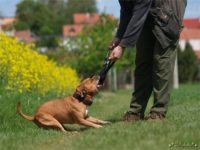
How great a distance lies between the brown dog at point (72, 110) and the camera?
8.82 m

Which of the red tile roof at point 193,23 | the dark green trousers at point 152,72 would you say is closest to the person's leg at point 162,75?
the dark green trousers at point 152,72

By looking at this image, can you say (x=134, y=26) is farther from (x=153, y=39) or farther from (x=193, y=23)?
(x=193, y=23)

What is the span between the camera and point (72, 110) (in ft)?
29.0

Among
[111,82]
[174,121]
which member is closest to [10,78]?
[174,121]

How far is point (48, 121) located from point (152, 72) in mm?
1643

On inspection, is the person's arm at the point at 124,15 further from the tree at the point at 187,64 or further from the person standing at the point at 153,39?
the tree at the point at 187,64

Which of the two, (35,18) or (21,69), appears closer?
(21,69)

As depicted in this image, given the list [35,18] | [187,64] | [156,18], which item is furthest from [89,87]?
[35,18]

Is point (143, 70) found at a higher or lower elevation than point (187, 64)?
higher

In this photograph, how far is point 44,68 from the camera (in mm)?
18438

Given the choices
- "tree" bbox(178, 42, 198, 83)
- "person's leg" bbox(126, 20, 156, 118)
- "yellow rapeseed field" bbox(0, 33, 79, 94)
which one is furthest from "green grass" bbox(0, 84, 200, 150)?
"tree" bbox(178, 42, 198, 83)

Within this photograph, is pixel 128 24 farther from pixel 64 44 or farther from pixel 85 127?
pixel 64 44

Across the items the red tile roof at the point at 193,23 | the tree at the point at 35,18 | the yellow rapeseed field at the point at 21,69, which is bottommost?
the red tile roof at the point at 193,23

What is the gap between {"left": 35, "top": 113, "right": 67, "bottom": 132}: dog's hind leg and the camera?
892cm
